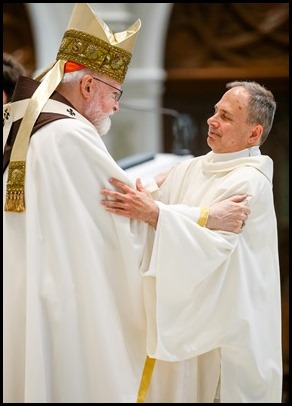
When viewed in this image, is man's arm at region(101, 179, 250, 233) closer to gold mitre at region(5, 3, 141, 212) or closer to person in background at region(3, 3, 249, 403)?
person in background at region(3, 3, 249, 403)

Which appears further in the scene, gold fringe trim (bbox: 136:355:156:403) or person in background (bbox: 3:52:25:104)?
person in background (bbox: 3:52:25:104)

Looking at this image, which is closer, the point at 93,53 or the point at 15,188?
the point at 15,188

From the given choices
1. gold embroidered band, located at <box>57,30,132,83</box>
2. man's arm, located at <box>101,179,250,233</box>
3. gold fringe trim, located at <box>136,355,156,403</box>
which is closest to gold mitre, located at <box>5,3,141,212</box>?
gold embroidered band, located at <box>57,30,132,83</box>

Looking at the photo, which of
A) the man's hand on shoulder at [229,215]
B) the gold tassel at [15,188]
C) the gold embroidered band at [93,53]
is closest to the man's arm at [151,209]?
the man's hand on shoulder at [229,215]

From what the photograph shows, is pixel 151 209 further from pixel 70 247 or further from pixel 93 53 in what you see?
pixel 93 53

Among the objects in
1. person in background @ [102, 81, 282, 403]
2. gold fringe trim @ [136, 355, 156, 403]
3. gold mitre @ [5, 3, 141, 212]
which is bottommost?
gold fringe trim @ [136, 355, 156, 403]

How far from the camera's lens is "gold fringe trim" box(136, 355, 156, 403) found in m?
2.82

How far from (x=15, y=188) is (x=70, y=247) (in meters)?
0.30

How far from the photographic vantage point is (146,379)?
9.30 ft

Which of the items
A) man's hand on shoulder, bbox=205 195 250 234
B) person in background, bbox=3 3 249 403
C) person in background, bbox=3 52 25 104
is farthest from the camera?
person in background, bbox=3 52 25 104

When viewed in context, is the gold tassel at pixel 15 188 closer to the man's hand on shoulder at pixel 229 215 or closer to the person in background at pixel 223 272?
the person in background at pixel 223 272

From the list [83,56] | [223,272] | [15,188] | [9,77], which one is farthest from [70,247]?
[9,77]

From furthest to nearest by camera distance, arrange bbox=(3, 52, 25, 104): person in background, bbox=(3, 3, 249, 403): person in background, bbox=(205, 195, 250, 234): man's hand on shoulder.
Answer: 1. bbox=(3, 52, 25, 104): person in background
2. bbox=(205, 195, 250, 234): man's hand on shoulder
3. bbox=(3, 3, 249, 403): person in background

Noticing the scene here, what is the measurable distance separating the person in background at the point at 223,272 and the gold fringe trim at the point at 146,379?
7 cm
